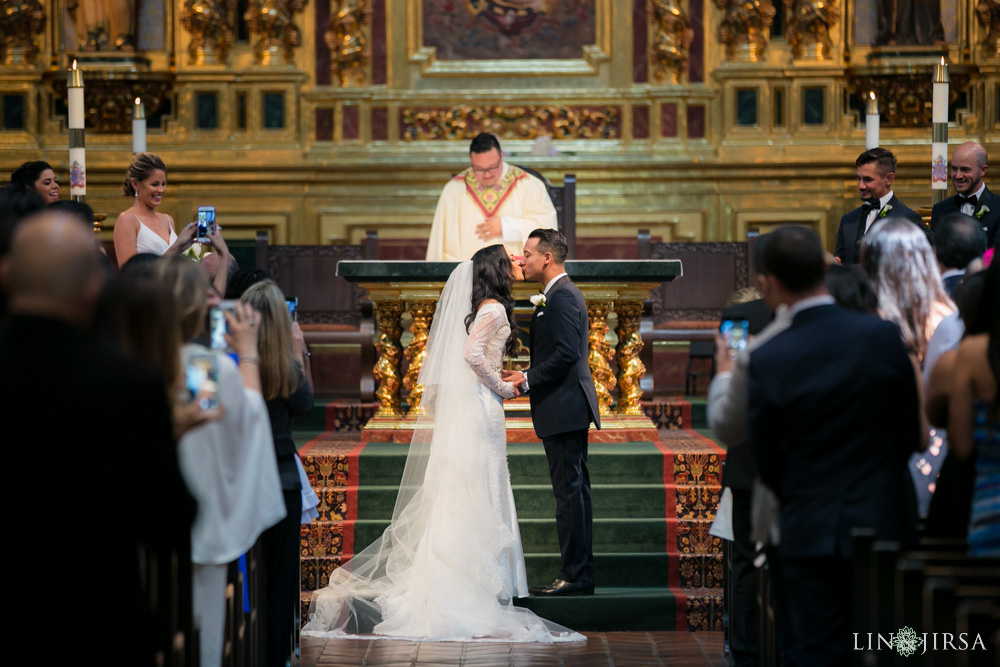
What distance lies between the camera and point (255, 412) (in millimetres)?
4008

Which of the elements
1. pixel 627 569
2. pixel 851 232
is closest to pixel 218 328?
pixel 627 569

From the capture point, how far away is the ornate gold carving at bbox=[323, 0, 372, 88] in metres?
11.3

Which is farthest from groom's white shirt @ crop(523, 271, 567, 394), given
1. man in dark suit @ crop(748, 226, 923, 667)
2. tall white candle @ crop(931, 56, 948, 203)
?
man in dark suit @ crop(748, 226, 923, 667)

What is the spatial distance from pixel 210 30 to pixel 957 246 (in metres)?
8.10

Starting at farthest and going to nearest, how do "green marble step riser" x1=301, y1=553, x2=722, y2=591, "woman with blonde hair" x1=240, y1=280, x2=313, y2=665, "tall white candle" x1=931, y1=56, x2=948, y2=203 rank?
1. "green marble step riser" x1=301, y1=553, x2=722, y2=591
2. "tall white candle" x1=931, y1=56, x2=948, y2=203
3. "woman with blonde hair" x1=240, y1=280, x2=313, y2=665

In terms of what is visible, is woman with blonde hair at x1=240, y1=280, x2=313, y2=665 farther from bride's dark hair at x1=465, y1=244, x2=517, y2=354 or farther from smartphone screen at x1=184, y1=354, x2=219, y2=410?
bride's dark hair at x1=465, y1=244, x2=517, y2=354

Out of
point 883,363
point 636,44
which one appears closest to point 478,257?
point 883,363

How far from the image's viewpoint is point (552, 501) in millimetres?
7508

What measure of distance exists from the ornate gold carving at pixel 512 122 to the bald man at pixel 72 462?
885cm

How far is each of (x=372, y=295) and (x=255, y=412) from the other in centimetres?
451

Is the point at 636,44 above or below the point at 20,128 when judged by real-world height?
above

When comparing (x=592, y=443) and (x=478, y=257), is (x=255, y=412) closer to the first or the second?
(x=478, y=257)

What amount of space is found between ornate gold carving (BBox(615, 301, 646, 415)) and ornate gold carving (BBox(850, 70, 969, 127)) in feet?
13.2

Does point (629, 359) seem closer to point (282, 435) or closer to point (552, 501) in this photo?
point (552, 501)
